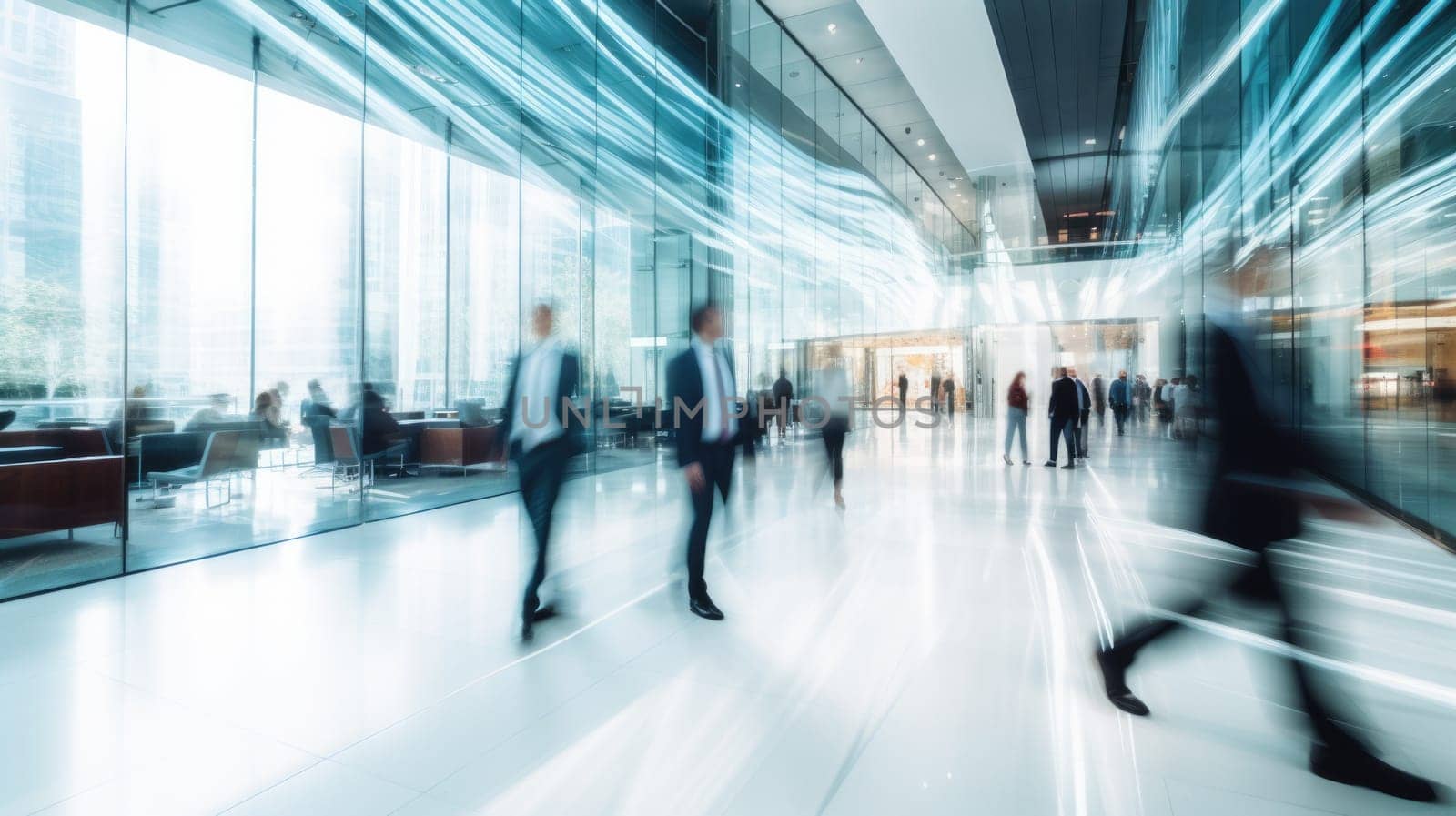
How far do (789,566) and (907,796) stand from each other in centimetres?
254

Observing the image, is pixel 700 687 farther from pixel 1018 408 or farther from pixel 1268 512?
pixel 1018 408

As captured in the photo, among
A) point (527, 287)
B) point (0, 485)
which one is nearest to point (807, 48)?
point (527, 287)

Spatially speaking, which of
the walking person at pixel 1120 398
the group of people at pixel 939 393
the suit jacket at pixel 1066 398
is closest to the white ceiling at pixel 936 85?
the group of people at pixel 939 393

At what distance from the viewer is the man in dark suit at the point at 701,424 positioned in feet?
11.5

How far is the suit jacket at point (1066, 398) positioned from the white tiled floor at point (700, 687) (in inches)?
162

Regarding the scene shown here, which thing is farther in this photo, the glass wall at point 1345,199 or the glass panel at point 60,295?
the glass wall at point 1345,199

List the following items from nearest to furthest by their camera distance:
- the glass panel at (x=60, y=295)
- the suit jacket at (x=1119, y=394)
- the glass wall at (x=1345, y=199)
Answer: the glass panel at (x=60, y=295)
the glass wall at (x=1345, y=199)
the suit jacket at (x=1119, y=394)

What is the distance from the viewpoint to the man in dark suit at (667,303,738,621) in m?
3.51

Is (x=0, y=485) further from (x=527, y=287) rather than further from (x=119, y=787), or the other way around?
(x=527, y=287)

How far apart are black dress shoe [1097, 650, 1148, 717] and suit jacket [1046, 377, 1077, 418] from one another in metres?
7.20

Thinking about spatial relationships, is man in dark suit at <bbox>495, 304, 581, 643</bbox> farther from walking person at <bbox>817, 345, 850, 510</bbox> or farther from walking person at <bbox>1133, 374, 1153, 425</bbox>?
walking person at <bbox>1133, 374, 1153, 425</bbox>

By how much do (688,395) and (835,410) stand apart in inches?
142

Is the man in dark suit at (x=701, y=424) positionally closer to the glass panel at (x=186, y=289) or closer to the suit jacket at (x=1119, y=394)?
the glass panel at (x=186, y=289)

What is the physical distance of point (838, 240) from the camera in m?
Answer: 15.6
